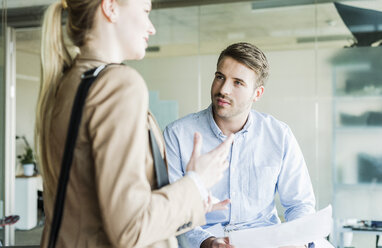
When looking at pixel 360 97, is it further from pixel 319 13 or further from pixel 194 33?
pixel 194 33

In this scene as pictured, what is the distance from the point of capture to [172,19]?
4746 millimetres

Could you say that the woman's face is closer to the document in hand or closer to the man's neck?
the document in hand

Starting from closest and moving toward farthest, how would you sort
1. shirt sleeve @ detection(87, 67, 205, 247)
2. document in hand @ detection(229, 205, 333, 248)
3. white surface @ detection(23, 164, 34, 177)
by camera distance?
shirt sleeve @ detection(87, 67, 205, 247)
document in hand @ detection(229, 205, 333, 248)
white surface @ detection(23, 164, 34, 177)

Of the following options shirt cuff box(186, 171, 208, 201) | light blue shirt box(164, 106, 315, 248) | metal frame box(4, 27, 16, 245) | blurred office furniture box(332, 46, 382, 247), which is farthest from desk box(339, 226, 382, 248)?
shirt cuff box(186, 171, 208, 201)

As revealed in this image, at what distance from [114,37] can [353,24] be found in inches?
155

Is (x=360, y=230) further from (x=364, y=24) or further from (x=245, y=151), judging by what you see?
(x=245, y=151)

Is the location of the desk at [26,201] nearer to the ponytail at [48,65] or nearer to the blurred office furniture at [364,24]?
the blurred office furniture at [364,24]

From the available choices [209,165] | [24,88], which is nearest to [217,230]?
[209,165]

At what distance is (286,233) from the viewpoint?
146cm

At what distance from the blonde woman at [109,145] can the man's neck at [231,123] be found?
43.1 inches

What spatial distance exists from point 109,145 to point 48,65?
282 millimetres

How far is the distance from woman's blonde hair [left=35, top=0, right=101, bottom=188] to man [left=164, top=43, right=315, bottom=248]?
1.00m

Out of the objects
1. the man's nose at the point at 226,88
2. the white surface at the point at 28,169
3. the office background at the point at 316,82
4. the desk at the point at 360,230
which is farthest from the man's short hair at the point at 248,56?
the white surface at the point at 28,169

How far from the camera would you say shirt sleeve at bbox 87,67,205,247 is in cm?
79
